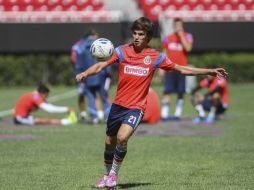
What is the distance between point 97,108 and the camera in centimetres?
1739

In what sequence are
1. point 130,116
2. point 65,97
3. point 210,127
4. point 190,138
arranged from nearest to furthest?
point 130,116 < point 190,138 < point 210,127 < point 65,97

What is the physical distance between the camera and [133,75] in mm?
8789

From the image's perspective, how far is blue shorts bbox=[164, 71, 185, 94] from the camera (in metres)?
17.9

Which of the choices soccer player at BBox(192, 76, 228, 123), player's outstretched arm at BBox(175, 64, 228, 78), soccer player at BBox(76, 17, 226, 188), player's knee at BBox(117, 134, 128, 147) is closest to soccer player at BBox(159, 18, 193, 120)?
soccer player at BBox(192, 76, 228, 123)

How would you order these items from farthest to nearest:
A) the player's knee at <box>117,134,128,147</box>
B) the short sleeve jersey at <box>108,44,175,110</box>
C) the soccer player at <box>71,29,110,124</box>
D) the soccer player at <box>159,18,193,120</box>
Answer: the soccer player at <box>159,18,193,120</box>
the soccer player at <box>71,29,110,124</box>
the short sleeve jersey at <box>108,44,175,110</box>
the player's knee at <box>117,134,128,147</box>

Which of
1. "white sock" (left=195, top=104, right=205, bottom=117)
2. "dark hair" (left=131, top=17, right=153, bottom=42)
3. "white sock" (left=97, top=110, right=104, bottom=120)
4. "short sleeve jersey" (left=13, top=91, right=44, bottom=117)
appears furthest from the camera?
"white sock" (left=97, top=110, right=104, bottom=120)

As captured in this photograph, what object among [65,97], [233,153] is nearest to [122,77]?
[233,153]

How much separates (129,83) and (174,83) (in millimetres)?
9269

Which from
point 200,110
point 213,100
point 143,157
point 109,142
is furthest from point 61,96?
point 109,142

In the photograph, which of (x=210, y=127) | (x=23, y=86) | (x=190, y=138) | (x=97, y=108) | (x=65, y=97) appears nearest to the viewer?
(x=190, y=138)

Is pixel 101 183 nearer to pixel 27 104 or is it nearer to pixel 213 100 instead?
pixel 27 104

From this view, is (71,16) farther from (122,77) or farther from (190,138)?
(122,77)

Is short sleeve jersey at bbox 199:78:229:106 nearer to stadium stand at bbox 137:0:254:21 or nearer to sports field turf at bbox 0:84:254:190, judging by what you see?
sports field turf at bbox 0:84:254:190

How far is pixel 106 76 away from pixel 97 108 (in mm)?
807
